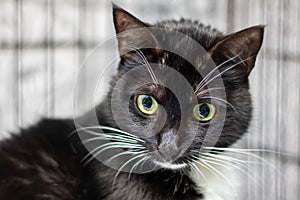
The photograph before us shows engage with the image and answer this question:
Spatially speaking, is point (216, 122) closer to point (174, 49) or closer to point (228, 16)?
point (174, 49)

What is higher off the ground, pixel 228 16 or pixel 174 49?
pixel 228 16

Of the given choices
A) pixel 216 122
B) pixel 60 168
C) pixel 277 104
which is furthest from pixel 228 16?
pixel 60 168

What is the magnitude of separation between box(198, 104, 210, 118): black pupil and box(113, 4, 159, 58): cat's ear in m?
0.13

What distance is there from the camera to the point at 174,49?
944mm

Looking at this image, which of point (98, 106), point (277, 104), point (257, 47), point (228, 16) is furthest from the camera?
point (228, 16)

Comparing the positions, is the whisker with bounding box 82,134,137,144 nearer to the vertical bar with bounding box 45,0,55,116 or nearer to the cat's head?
the cat's head

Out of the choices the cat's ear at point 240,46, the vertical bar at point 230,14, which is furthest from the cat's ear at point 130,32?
the vertical bar at point 230,14

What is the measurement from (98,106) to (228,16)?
0.52 m

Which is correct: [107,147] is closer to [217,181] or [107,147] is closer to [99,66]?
[217,181]

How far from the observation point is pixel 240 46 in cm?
92

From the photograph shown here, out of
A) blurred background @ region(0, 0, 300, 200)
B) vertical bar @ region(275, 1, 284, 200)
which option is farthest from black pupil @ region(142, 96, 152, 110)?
vertical bar @ region(275, 1, 284, 200)

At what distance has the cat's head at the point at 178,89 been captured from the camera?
901mm

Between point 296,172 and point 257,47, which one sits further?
point 296,172

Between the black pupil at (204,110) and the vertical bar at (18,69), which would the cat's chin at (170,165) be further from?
the vertical bar at (18,69)
